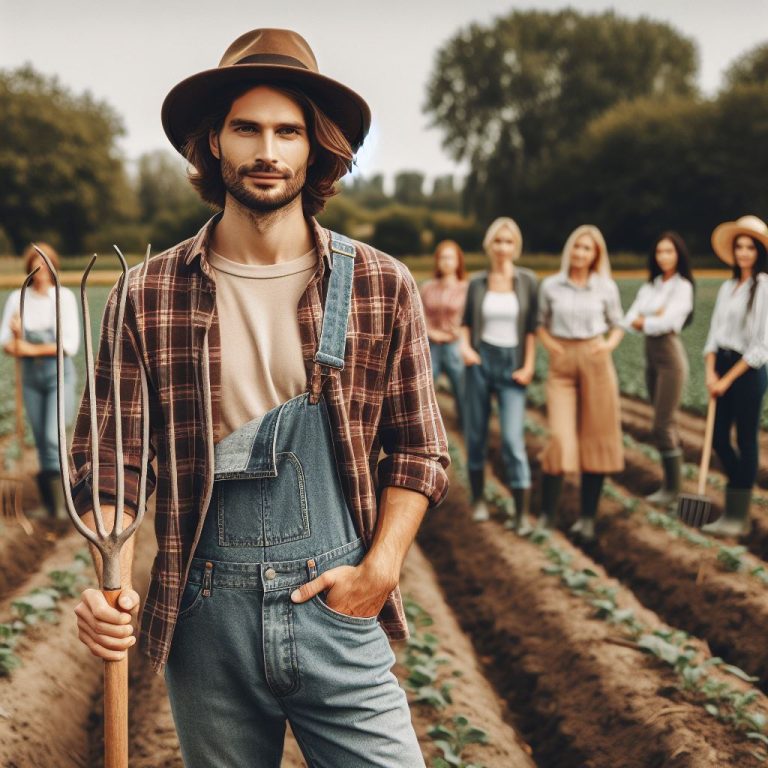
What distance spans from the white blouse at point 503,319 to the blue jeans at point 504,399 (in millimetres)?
51

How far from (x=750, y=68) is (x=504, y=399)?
25.4 metres

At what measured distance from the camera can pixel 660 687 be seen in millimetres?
4488

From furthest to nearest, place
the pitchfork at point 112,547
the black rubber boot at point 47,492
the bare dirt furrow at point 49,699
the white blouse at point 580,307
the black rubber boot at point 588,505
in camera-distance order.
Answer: the black rubber boot at point 47,492 < the black rubber boot at point 588,505 < the white blouse at point 580,307 < the bare dirt furrow at point 49,699 < the pitchfork at point 112,547

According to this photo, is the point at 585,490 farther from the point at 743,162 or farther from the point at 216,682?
the point at 743,162

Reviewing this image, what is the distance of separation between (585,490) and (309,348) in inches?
216

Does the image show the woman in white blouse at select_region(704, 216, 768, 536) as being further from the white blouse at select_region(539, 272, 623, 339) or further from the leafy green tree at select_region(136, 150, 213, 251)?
the leafy green tree at select_region(136, 150, 213, 251)

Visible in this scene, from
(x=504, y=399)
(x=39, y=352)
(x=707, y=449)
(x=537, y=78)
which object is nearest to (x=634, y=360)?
(x=504, y=399)

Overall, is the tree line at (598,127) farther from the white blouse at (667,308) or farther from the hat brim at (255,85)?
the hat brim at (255,85)

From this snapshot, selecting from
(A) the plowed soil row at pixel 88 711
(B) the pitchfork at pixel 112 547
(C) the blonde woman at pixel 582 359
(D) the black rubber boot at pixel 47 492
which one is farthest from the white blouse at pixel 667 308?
(B) the pitchfork at pixel 112 547

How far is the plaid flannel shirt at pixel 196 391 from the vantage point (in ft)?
5.59

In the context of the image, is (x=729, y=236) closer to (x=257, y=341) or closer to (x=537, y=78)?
(x=257, y=341)

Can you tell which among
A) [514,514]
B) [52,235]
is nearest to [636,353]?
[514,514]

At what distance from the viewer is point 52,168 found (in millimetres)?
17516

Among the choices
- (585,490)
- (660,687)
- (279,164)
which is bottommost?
(660,687)
